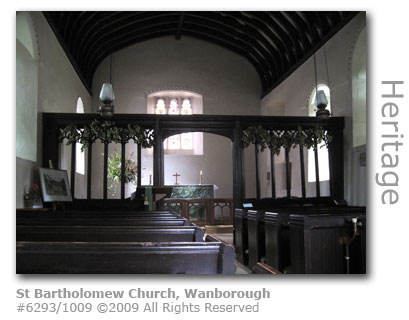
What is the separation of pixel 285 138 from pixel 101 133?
3347 mm

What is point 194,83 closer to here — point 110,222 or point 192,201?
point 192,201

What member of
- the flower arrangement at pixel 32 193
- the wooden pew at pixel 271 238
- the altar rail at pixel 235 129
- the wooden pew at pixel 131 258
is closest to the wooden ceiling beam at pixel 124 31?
the altar rail at pixel 235 129

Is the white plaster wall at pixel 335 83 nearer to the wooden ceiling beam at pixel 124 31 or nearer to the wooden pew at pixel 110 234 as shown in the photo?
the wooden ceiling beam at pixel 124 31

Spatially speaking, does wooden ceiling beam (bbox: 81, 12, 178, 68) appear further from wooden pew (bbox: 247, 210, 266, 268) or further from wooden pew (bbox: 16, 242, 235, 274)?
wooden pew (bbox: 16, 242, 235, 274)

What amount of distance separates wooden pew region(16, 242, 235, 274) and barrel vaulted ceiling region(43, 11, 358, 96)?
5.86 meters

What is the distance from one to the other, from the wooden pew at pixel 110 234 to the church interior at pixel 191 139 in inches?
0.4

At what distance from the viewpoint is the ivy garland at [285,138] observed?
7656 mm

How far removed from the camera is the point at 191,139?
1273 cm

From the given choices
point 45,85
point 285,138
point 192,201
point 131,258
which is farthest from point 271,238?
point 192,201

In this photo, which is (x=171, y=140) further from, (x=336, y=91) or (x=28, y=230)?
(x=28, y=230)

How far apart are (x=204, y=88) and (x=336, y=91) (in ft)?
17.4
